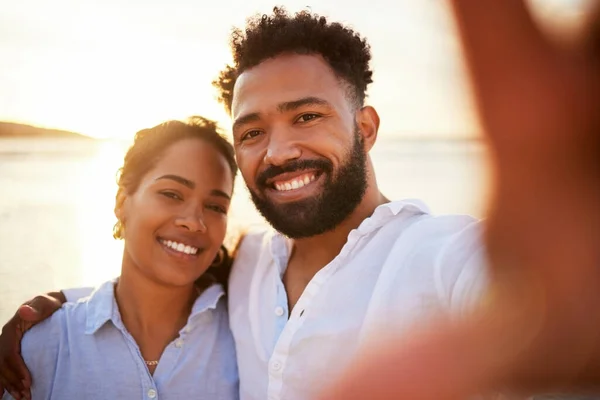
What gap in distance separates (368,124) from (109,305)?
1.65 metres

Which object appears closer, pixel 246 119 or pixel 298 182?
pixel 298 182

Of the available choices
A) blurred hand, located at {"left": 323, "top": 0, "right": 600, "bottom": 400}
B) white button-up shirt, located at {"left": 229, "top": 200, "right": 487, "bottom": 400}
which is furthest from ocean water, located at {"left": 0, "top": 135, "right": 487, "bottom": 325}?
white button-up shirt, located at {"left": 229, "top": 200, "right": 487, "bottom": 400}

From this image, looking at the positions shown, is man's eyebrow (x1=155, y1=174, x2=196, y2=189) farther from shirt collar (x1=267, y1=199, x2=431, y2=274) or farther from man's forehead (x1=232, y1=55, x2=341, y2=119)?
shirt collar (x1=267, y1=199, x2=431, y2=274)

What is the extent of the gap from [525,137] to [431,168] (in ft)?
45.5

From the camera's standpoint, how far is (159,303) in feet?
9.07

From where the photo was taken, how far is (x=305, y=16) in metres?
2.85

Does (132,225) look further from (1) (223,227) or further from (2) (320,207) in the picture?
(2) (320,207)

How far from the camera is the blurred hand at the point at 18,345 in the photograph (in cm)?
234

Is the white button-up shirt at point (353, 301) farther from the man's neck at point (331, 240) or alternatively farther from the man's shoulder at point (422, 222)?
the man's neck at point (331, 240)

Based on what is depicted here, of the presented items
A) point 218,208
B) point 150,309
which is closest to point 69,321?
point 150,309

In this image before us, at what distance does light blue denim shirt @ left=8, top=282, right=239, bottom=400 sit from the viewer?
2.43m

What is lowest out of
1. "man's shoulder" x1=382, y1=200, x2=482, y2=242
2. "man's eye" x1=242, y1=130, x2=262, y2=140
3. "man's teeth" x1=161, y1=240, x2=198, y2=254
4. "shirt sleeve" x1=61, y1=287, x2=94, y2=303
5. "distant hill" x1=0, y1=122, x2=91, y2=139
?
"shirt sleeve" x1=61, y1=287, x2=94, y2=303

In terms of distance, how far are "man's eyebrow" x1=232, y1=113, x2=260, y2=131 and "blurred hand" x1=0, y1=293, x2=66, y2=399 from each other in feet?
4.36

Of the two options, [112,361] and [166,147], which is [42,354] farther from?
[166,147]
